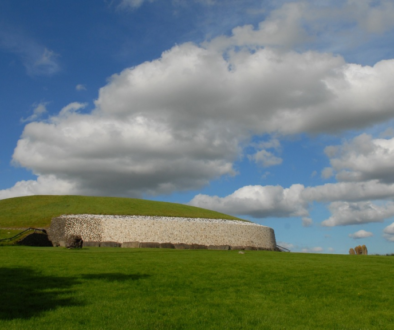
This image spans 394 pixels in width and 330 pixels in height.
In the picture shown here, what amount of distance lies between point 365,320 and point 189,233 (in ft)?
124

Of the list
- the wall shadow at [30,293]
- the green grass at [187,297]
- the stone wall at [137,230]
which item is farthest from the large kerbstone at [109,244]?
the wall shadow at [30,293]

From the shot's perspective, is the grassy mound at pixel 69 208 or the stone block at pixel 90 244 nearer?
the stone block at pixel 90 244

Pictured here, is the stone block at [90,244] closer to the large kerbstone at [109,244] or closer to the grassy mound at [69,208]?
the large kerbstone at [109,244]

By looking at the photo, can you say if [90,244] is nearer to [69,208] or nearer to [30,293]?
[69,208]

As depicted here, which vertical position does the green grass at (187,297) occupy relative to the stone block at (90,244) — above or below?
below

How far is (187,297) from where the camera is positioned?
12.7 metres

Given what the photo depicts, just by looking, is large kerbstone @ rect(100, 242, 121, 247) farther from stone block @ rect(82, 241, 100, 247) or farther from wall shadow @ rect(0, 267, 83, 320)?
wall shadow @ rect(0, 267, 83, 320)

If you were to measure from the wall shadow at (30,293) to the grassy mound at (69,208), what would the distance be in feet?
119

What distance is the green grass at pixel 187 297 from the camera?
33.2 ft

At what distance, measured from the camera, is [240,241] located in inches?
1993

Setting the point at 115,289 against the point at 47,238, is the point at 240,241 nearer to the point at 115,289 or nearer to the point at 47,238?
the point at 47,238

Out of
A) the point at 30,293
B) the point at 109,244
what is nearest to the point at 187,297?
the point at 30,293

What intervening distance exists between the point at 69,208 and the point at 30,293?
142 ft

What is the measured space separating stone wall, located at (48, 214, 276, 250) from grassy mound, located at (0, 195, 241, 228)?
3.35 m
